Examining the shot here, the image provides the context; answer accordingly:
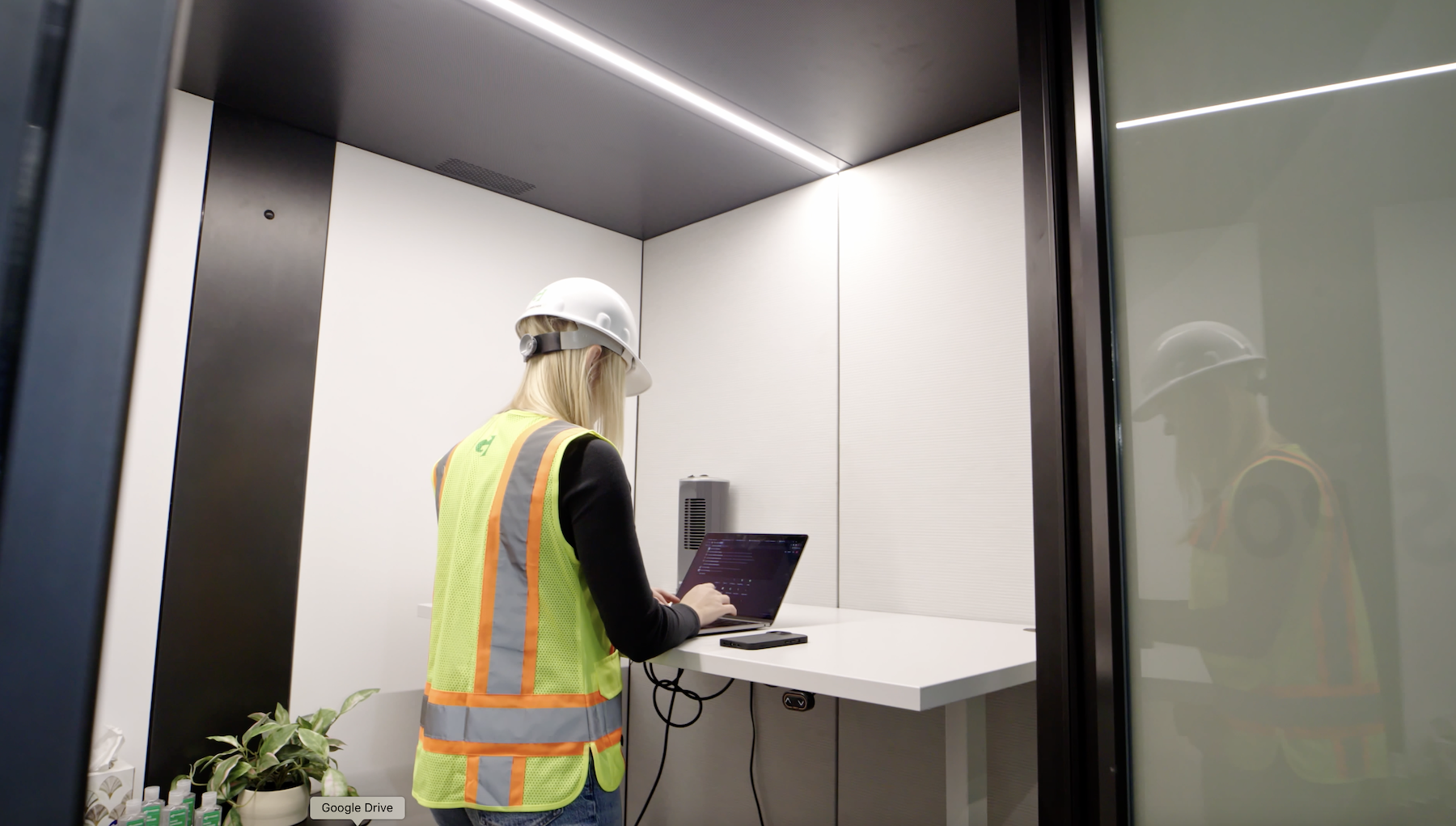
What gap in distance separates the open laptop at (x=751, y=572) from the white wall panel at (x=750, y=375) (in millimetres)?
Answer: 589

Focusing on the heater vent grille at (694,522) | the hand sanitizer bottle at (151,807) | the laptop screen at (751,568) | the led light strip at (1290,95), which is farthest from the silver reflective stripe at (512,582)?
the heater vent grille at (694,522)

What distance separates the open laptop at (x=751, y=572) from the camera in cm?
170

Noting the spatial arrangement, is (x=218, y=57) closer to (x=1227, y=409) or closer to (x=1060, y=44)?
(x=1060, y=44)

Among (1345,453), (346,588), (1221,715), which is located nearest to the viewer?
(1345,453)

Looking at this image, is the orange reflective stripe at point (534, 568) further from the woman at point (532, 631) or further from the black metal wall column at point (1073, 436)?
the black metal wall column at point (1073, 436)

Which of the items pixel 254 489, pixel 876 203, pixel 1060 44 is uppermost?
pixel 876 203

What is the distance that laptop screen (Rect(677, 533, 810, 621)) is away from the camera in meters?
1.72

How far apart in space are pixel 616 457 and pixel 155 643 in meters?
1.48

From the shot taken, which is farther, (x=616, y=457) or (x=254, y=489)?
(x=254, y=489)

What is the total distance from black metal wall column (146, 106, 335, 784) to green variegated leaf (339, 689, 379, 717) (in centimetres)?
17

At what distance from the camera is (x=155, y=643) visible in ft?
6.22

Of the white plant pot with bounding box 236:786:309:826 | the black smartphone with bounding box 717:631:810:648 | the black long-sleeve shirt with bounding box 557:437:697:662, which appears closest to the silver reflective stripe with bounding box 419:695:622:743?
the black long-sleeve shirt with bounding box 557:437:697:662

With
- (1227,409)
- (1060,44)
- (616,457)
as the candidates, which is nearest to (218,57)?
(616,457)

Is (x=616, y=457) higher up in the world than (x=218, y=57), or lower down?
lower down
